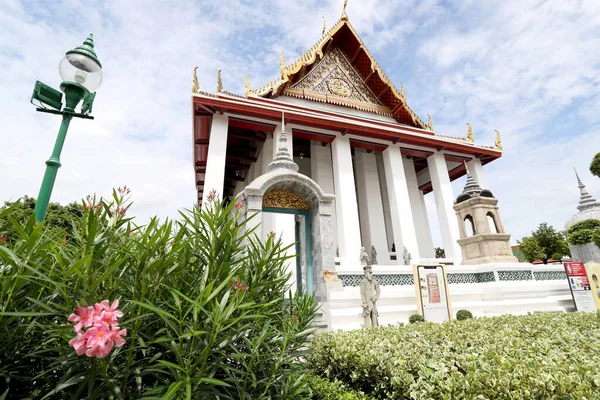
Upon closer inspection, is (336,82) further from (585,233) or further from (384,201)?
(585,233)

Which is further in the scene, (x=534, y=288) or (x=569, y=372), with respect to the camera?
(x=534, y=288)

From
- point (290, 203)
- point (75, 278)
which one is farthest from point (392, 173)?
point (75, 278)

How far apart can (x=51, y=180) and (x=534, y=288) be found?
9.65m

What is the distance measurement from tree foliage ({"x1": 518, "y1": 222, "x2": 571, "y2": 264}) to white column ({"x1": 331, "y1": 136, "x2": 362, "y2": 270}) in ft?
65.0

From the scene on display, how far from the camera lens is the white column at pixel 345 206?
9.77m

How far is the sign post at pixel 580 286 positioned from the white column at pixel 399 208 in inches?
150

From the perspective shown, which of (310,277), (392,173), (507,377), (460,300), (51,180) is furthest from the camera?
(392,173)

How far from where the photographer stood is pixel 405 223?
11.0 m

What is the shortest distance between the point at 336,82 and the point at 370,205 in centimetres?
536

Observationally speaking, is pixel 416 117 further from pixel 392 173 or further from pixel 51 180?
pixel 51 180

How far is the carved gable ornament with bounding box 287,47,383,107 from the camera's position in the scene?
12438 millimetres

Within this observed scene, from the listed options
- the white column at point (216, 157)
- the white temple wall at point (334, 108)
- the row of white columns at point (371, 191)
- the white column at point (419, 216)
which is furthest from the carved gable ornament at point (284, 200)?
the white column at point (419, 216)

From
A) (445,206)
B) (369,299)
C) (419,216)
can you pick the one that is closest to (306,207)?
(369,299)

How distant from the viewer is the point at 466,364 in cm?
175
